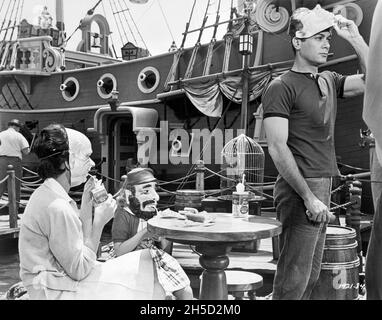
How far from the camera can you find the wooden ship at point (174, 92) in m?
6.61

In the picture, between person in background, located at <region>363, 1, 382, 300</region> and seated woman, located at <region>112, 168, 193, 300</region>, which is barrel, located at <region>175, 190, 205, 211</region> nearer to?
seated woman, located at <region>112, 168, 193, 300</region>

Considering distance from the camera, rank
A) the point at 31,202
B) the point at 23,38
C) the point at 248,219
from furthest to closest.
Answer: the point at 23,38, the point at 248,219, the point at 31,202

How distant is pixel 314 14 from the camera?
219 cm

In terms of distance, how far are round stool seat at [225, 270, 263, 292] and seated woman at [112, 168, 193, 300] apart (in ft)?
1.87

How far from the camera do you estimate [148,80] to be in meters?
10.4

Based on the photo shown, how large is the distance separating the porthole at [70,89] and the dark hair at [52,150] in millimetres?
10213

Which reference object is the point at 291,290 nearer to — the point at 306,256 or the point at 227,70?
the point at 306,256

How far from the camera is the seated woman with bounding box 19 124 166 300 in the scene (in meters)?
1.70

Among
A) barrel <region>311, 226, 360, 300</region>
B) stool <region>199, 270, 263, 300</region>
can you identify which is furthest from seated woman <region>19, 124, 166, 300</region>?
barrel <region>311, 226, 360, 300</region>

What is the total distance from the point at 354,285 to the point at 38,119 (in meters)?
11.1

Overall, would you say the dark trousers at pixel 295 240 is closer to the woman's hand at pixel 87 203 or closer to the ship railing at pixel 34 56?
the woman's hand at pixel 87 203

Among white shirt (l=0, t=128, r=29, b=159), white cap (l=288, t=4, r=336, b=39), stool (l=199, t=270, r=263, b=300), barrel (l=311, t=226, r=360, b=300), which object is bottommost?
stool (l=199, t=270, r=263, b=300)

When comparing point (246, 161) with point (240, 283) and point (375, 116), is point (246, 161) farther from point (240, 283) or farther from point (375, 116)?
point (375, 116)
